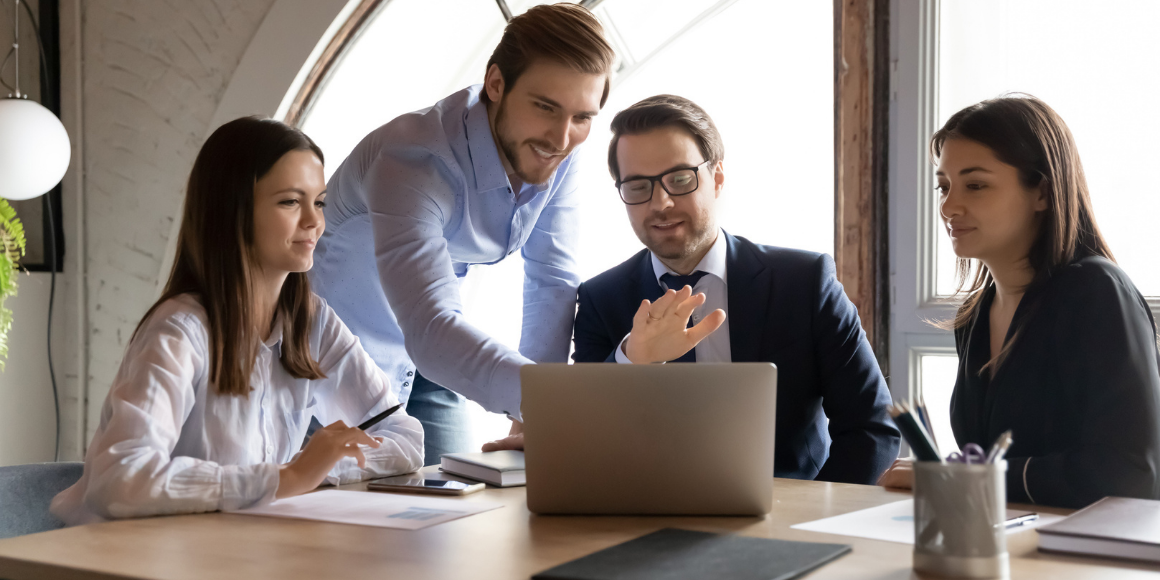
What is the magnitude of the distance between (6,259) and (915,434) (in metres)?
3.24

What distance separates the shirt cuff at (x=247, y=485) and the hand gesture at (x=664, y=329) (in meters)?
0.66

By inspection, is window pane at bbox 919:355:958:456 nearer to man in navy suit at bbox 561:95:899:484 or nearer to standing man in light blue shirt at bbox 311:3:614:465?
man in navy suit at bbox 561:95:899:484

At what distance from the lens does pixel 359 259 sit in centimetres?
209

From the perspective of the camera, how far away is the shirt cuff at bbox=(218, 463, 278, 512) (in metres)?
1.24

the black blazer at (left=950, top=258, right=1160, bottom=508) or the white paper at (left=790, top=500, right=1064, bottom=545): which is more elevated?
the black blazer at (left=950, top=258, right=1160, bottom=508)

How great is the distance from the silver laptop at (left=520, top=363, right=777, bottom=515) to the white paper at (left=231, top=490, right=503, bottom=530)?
16cm

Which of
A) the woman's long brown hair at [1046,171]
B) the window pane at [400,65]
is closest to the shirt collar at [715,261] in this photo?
the woman's long brown hair at [1046,171]

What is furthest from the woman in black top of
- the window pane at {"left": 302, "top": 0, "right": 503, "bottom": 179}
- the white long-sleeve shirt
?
the window pane at {"left": 302, "top": 0, "right": 503, "bottom": 179}

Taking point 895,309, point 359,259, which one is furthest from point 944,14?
point 359,259

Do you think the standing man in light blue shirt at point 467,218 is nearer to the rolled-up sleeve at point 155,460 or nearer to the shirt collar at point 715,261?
the shirt collar at point 715,261

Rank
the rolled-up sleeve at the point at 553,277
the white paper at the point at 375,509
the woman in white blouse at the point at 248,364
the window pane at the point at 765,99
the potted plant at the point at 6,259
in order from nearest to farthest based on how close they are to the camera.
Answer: the white paper at the point at 375,509
the woman in white blouse at the point at 248,364
the rolled-up sleeve at the point at 553,277
the window pane at the point at 765,99
the potted plant at the point at 6,259

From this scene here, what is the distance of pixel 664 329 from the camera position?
1.60m

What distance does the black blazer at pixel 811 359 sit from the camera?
1881 millimetres

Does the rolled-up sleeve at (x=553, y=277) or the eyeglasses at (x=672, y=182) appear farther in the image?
the rolled-up sleeve at (x=553, y=277)
